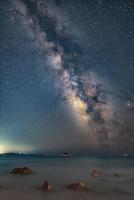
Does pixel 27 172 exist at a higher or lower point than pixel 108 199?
higher

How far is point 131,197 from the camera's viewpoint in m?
34.4

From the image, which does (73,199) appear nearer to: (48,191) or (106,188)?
(48,191)

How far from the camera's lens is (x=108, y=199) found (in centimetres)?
3259

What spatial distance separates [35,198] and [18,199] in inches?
80.3

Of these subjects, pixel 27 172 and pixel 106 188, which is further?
pixel 27 172

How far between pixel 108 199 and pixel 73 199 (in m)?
4.35

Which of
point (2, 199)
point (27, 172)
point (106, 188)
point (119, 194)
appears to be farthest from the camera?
point (27, 172)

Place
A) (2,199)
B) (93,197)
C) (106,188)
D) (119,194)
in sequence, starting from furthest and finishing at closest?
(106,188)
(119,194)
(93,197)
(2,199)

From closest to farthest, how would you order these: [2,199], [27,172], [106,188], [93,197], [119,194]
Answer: [2,199] → [93,197] → [119,194] → [106,188] → [27,172]

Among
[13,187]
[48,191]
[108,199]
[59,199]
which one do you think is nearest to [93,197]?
[108,199]

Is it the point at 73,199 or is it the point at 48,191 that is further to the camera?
the point at 48,191

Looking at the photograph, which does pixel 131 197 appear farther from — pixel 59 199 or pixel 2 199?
pixel 2 199

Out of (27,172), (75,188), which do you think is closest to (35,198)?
(75,188)

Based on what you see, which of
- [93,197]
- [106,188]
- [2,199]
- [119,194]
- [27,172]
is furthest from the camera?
[27,172]
